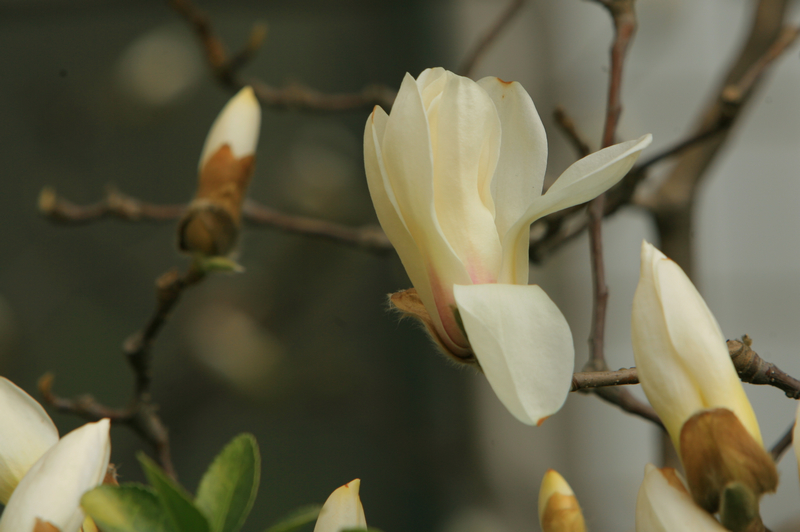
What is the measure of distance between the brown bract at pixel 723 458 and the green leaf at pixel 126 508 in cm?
19

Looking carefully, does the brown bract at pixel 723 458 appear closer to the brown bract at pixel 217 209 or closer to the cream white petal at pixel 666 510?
the cream white petal at pixel 666 510

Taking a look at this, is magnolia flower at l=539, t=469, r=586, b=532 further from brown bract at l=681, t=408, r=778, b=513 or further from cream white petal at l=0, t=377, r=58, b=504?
cream white petal at l=0, t=377, r=58, b=504

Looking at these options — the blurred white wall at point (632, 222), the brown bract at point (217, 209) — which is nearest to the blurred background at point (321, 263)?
the blurred white wall at point (632, 222)

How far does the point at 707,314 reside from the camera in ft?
0.78

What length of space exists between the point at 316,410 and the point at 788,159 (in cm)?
115

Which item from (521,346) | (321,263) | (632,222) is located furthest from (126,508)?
(632,222)

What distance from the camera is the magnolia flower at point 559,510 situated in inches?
11.9

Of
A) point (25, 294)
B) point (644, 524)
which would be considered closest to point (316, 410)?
point (25, 294)

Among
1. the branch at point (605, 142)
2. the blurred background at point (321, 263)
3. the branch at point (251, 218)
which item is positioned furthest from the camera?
the blurred background at point (321, 263)

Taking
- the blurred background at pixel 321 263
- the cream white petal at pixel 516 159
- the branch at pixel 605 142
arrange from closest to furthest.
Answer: the cream white petal at pixel 516 159, the branch at pixel 605 142, the blurred background at pixel 321 263

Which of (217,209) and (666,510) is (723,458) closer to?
(666,510)

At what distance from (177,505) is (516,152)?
0.65ft

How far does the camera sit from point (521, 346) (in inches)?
9.4

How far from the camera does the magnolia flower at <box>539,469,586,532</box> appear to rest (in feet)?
0.99
